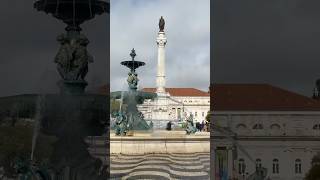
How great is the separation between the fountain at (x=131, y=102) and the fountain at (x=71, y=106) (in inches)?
503

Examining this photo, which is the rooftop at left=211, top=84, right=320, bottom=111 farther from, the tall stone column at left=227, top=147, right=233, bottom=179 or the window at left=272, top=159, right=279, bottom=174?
the window at left=272, top=159, right=279, bottom=174

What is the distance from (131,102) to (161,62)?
26036 mm

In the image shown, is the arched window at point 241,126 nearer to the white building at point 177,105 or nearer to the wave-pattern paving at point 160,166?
the wave-pattern paving at point 160,166

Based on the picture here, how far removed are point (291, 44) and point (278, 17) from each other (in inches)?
30.3

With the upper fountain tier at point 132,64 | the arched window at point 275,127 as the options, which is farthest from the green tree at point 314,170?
the upper fountain tier at point 132,64

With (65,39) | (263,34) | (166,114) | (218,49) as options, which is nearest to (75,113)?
(65,39)

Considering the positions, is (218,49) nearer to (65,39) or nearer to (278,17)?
(278,17)

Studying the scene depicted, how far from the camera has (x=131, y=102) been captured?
3303 cm

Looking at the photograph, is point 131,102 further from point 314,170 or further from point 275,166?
point 314,170

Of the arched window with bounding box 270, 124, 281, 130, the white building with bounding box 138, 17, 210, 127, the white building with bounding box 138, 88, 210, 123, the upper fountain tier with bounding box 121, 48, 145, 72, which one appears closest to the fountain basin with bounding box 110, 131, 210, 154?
the upper fountain tier with bounding box 121, 48, 145, 72

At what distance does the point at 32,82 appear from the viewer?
1638 centimetres

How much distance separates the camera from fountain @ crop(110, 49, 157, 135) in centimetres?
3017

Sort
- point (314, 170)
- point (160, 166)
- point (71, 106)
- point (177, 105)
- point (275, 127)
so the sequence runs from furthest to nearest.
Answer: point (177, 105), point (160, 166), point (275, 127), point (314, 170), point (71, 106)

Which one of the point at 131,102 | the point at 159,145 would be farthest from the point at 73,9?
the point at 131,102
